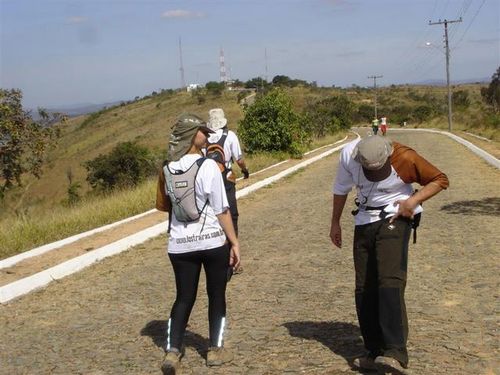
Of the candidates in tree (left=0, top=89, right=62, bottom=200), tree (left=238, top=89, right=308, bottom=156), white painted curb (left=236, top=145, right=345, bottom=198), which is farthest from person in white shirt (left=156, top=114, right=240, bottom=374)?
tree (left=238, top=89, right=308, bottom=156)

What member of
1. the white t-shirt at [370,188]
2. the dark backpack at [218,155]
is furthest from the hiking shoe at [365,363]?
the dark backpack at [218,155]

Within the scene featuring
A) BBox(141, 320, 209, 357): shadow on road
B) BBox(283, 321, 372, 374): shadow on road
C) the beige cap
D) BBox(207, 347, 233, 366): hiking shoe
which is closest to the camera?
the beige cap

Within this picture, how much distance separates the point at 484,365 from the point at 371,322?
747mm

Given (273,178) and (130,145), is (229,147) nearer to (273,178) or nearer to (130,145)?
(273,178)

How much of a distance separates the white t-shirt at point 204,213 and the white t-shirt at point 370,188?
781mm

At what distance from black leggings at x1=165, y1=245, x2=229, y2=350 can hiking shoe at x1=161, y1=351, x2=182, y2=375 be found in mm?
61

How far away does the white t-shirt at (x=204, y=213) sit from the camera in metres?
3.97

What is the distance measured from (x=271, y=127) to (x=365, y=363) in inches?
806

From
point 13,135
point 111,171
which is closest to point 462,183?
point 13,135

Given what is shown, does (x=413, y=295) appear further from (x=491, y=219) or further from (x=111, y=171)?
(x=111, y=171)

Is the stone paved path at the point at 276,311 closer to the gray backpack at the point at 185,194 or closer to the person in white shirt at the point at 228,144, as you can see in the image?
the person in white shirt at the point at 228,144

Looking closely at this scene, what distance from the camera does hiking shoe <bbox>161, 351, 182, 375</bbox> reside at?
4039mm

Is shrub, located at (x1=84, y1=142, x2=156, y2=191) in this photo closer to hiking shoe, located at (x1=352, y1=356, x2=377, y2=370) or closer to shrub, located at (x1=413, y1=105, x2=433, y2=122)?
hiking shoe, located at (x1=352, y1=356, x2=377, y2=370)

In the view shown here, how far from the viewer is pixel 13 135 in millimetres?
14828
